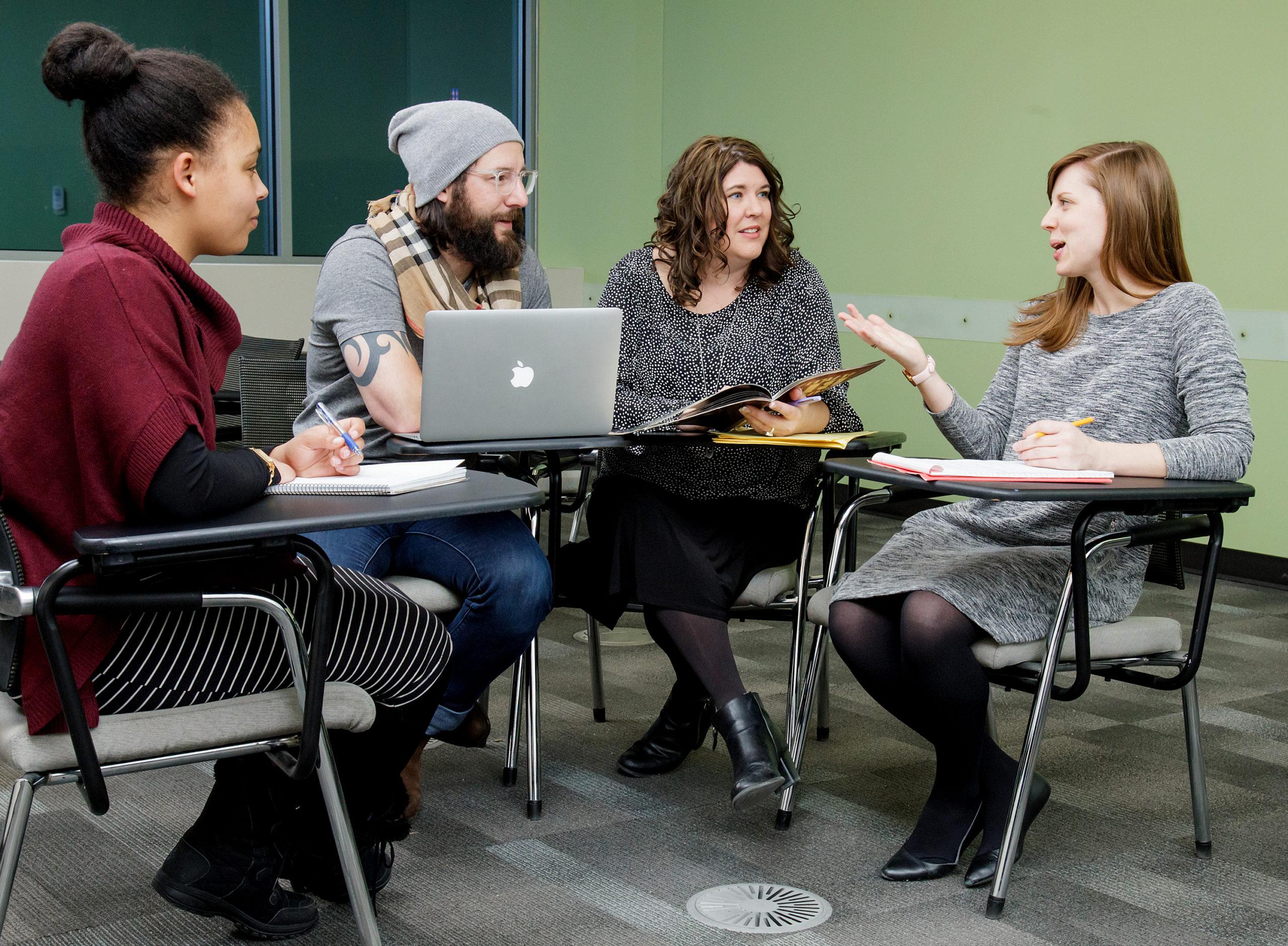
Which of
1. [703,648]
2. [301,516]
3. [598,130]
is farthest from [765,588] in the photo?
A: [598,130]

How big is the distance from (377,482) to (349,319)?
826 mm

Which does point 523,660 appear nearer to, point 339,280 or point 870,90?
point 339,280

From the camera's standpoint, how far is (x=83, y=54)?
4.87ft

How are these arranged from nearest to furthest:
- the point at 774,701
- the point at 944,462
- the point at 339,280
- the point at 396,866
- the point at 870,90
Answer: the point at 944,462 < the point at 396,866 < the point at 339,280 < the point at 774,701 < the point at 870,90

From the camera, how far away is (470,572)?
7.15 ft

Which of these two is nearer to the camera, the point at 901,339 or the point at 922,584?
the point at 922,584

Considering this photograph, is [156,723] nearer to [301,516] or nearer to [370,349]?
[301,516]

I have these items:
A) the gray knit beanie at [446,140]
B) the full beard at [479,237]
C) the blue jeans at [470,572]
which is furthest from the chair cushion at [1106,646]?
the gray knit beanie at [446,140]

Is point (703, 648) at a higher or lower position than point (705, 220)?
lower

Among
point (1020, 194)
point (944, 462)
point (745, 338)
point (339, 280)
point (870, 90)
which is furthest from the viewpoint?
point (870, 90)

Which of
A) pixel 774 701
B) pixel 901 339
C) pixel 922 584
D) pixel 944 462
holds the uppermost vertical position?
pixel 901 339

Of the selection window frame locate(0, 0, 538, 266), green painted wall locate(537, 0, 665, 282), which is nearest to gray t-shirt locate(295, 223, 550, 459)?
window frame locate(0, 0, 538, 266)

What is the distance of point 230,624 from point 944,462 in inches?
42.2

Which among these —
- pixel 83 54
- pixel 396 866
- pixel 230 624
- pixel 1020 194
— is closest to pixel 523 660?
pixel 396 866
